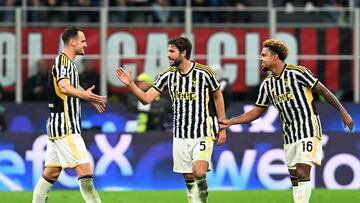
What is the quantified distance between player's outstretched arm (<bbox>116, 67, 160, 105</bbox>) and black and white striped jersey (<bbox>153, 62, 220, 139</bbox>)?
9.6 inches

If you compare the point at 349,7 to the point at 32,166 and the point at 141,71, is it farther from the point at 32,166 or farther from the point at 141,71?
the point at 32,166

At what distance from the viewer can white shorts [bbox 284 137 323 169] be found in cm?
1221

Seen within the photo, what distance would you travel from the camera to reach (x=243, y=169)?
18656mm

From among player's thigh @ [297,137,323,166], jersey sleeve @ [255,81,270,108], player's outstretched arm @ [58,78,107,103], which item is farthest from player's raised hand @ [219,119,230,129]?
player's outstretched arm @ [58,78,107,103]

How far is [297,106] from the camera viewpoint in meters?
12.3

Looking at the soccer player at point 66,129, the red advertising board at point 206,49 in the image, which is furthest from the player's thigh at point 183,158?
the red advertising board at point 206,49

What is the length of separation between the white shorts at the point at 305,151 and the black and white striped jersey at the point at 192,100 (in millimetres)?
1025

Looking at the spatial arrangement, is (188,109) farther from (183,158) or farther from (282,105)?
(282,105)

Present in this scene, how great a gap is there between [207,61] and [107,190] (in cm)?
413

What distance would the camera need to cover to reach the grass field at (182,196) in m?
16.1

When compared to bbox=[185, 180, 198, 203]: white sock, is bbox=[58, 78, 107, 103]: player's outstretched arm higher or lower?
higher

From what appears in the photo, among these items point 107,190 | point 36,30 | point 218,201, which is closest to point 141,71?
point 36,30

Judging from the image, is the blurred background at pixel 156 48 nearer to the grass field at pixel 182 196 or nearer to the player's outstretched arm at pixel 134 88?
the grass field at pixel 182 196

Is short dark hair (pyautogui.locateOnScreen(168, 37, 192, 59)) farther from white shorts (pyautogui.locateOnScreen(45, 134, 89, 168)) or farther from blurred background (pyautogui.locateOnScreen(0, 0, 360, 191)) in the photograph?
blurred background (pyautogui.locateOnScreen(0, 0, 360, 191))
